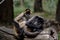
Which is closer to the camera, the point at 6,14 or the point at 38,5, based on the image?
the point at 6,14

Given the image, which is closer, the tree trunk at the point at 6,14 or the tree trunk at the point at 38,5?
the tree trunk at the point at 6,14

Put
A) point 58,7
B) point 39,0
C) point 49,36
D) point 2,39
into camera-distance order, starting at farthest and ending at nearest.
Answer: point 39,0 → point 58,7 → point 49,36 → point 2,39

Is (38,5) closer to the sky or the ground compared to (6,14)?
closer to the ground

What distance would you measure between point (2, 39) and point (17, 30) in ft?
1.60

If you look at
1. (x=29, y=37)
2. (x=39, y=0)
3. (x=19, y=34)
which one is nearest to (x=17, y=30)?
(x=19, y=34)

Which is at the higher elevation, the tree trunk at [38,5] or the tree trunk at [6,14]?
the tree trunk at [6,14]

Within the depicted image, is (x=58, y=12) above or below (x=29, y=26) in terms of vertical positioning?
below

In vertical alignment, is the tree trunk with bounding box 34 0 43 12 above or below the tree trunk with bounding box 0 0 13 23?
below

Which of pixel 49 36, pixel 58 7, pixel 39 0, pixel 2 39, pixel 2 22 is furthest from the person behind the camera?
pixel 39 0

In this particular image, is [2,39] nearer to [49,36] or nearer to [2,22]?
[49,36]

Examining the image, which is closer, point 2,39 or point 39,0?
point 2,39

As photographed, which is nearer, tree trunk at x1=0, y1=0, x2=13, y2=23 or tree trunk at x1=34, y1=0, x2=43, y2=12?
tree trunk at x1=0, y1=0, x2=13, y2=23

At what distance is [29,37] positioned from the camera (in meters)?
6.78

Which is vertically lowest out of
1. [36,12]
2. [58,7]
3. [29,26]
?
[36,12]
